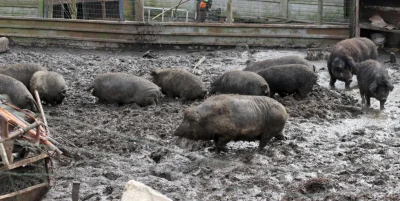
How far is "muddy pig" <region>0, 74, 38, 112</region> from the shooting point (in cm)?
996

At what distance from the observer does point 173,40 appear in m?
15.8

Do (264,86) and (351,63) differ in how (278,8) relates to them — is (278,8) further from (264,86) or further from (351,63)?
(264,86)

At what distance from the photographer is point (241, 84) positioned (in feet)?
35.2

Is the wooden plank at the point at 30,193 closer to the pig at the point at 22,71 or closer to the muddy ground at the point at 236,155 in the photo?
the muddy ground at the point at 236,155

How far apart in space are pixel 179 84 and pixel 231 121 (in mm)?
3037

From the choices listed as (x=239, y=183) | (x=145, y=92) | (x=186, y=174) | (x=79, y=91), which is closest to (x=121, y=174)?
(x=186, y=174)

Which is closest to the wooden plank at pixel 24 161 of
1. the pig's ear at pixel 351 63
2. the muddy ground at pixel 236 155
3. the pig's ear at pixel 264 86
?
the muddy ground at pixel 236 155

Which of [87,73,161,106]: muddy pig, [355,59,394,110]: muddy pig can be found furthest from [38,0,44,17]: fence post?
[355,59,394,110]: muddy pig

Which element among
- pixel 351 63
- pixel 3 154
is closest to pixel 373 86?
pixel 351 63

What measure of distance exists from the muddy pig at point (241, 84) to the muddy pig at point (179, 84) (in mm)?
269

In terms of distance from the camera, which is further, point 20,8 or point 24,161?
point 20,8

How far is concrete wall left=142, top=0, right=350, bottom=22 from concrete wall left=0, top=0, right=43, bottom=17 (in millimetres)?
2909

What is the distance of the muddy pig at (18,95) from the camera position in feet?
32.7

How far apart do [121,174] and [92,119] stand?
236 cm
